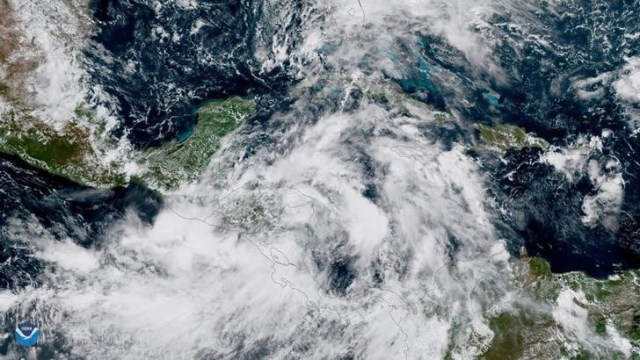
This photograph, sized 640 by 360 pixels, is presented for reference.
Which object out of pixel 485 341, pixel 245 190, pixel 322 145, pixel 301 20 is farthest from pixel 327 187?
pixel 485 341

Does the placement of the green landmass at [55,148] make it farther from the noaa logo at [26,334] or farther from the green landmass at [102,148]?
the noaa logo at [26,334]

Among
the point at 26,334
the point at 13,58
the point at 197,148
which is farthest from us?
the point at 197,148

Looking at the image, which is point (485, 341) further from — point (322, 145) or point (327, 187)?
point (322, 145)

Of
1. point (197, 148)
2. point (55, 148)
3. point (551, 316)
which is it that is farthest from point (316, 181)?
point (551, 316)

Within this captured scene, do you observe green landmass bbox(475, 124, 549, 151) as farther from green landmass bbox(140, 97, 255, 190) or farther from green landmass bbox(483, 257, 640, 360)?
green landmass bbox(140, 97, 255, 190)

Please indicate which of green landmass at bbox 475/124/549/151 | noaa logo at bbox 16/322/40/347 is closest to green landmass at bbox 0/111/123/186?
noaa logo at bbox 16/322/40/347

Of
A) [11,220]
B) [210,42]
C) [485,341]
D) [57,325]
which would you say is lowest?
[57,325]

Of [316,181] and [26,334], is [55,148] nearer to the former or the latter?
[26,334]
